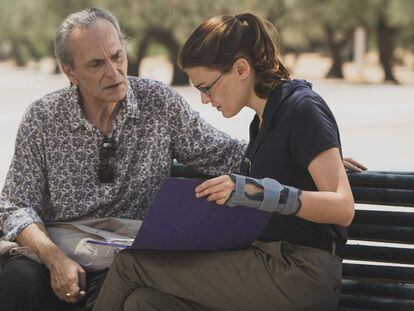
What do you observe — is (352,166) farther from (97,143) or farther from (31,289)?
(31,289)

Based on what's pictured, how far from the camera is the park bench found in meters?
3.42

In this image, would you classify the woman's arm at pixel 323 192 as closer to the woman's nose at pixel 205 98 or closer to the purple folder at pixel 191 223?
the purple folder at pixel 191 223

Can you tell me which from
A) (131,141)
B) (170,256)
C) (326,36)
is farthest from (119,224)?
(326,36)

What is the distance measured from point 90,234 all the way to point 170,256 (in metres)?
0.64

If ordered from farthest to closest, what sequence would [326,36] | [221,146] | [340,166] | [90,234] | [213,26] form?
1. [326,36]
2. [221,146]
3. [90,234]
4. [213,26]
5. [340,166]

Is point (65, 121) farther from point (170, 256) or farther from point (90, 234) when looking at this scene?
point (170, 256)

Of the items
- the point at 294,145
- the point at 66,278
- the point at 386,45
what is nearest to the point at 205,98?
the point at 294,145

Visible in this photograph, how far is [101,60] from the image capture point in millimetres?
3648

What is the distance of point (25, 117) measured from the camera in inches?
144

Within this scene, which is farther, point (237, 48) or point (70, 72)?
point (70, 72)

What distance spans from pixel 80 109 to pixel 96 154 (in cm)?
19

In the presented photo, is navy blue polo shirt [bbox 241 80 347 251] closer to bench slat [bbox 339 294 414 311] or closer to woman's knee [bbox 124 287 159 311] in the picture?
woman's knee [bbox 124 287 159 311]

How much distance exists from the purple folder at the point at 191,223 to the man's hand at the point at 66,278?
0.53 meters

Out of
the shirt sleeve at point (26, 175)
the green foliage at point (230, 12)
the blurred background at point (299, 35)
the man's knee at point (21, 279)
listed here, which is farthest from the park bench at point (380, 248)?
the green foliage at point (230, 12)
